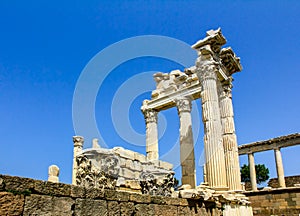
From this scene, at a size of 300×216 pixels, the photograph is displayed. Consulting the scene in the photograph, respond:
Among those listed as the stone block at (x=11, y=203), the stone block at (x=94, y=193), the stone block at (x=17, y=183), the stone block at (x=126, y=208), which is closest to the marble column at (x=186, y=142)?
the stone block at (x=126, y=208)

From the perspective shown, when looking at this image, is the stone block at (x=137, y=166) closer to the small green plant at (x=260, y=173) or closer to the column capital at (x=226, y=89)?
the column capital at (x=226, y=89)

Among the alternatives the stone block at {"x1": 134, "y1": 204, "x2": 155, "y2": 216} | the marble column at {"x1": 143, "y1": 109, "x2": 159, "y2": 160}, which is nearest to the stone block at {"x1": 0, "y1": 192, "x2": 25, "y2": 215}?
the stone block at {"x1": 134, "y1": 204, "x2": 155, "y2": 216}

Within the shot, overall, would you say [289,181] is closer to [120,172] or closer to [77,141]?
[77,141]

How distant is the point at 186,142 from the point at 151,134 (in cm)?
241

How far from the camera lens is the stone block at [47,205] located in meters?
3.84

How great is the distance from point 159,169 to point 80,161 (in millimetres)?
2804

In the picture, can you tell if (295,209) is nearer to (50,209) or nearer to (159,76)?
(159,76)

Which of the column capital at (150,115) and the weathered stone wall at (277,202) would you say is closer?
the weathered stone wall at (277,202)

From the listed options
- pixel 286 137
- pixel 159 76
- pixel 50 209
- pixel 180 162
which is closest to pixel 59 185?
pixel 50 209

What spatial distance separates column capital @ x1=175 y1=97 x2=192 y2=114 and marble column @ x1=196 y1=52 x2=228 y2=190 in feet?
13.9

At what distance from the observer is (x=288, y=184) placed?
2966 centimetres

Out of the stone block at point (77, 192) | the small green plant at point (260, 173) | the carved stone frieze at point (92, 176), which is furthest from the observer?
the small green plant at point (260, 173)

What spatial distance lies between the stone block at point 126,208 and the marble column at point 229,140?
327 inches

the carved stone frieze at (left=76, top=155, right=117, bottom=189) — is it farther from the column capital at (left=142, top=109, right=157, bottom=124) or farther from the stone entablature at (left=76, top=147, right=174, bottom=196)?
the column capital at (left=142, top=109, right=157, bottom=124)
